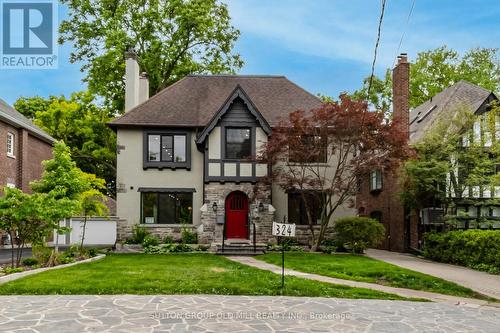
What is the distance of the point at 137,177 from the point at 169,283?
12.5 metres

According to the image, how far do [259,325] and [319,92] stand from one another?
4008 cm

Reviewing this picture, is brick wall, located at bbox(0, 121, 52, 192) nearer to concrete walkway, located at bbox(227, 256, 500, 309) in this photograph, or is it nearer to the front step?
the front step

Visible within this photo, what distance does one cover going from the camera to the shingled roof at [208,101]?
23391mm

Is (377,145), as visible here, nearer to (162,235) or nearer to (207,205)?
(207,205)

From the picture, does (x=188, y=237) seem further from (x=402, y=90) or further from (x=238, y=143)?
(x=402, y=90)

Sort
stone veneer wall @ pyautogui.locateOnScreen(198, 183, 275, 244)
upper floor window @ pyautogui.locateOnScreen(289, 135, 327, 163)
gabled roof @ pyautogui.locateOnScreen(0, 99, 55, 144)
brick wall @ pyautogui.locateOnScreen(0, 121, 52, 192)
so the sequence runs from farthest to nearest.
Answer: brick wall @ pyautogui.locateOnScreen(0, 121, 52, 192), gabled roof @ pyautogui.locateOnScreen(0, 99, 55, 144), stone veneer wall @ pyautogui.locateOnScreen(198, 183, 275, 244), upper floor window @ pyautogui.locateOnScreen(289, 135, 327, 163)

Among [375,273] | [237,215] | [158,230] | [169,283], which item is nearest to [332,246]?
[237,215]

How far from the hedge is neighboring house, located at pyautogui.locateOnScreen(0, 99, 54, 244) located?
20151mm

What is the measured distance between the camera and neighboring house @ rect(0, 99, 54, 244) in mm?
23500

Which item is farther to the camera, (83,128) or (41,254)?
(83,128)

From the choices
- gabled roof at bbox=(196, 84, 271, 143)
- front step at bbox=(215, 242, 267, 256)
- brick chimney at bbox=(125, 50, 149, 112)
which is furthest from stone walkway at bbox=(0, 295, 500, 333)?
brick chimney at bbox=(125, 50, 149, 112)

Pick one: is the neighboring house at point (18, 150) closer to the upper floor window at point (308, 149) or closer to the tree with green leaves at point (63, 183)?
the tree with green leaves at point (63, 183)

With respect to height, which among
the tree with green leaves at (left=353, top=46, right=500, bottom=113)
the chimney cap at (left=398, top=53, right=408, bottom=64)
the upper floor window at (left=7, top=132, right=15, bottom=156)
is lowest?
the upper floor window at (left=7, top=132, right=15, bottom=156)

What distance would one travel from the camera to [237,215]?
2261 cm
